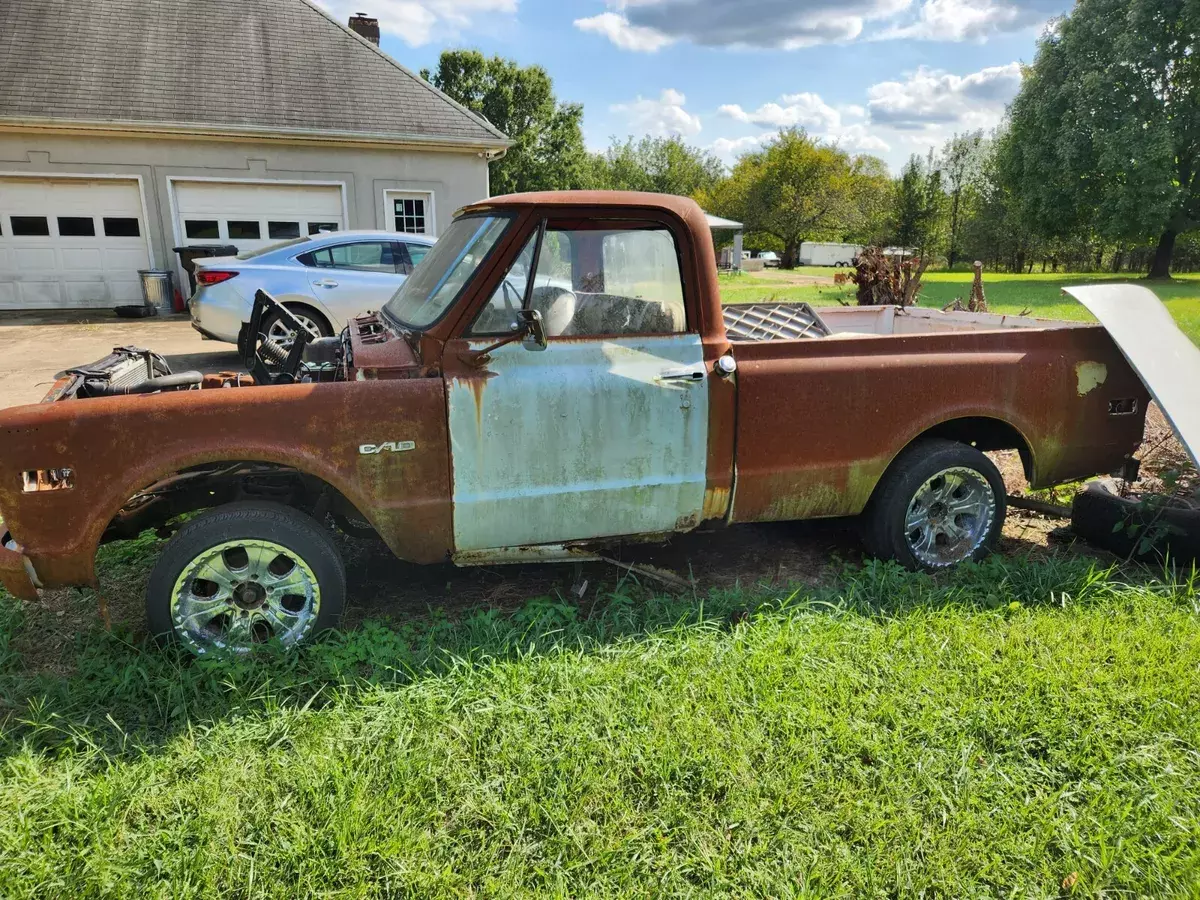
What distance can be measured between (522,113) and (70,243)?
30411 mm

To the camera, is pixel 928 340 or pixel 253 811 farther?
pixel 928 340

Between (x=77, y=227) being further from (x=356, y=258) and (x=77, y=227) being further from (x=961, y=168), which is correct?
(x=961, y=168)

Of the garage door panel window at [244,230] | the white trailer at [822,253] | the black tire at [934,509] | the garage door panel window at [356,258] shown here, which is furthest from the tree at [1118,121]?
the black tire at [934,509]

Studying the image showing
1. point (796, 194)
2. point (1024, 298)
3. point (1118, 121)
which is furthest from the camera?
point (796, 194)

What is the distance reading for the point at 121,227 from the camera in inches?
582

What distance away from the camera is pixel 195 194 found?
49.1 feet

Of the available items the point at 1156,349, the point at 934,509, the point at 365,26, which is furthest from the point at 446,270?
the point at 365,26

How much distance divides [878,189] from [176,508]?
168 ft

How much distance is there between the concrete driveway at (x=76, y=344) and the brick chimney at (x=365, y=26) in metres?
9.28

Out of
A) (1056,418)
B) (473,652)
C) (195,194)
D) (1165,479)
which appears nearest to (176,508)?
(473,652)

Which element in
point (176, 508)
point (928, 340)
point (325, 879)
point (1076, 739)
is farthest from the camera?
point (928, 340)

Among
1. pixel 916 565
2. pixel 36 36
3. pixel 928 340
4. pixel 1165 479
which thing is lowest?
pixel 916 565

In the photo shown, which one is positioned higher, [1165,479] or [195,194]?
[195,194]

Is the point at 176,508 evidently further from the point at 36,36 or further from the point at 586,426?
the point at 36,36
